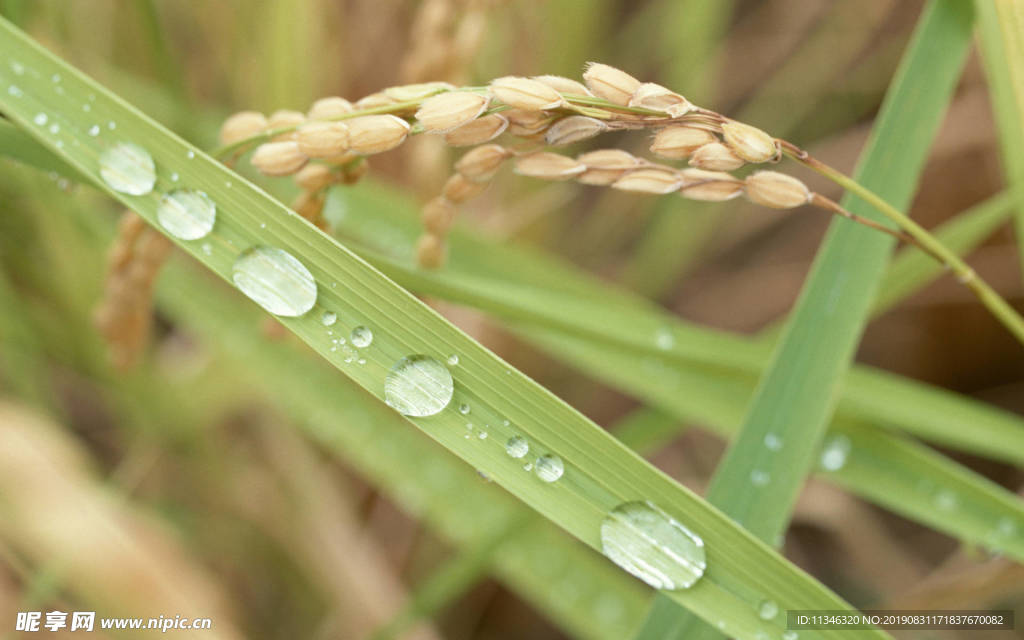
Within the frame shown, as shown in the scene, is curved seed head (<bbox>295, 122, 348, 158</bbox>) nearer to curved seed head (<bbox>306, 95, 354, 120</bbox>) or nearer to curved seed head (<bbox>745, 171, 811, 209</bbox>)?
curved seed head (<bbox>306, 95, 354, 120</bbox>)

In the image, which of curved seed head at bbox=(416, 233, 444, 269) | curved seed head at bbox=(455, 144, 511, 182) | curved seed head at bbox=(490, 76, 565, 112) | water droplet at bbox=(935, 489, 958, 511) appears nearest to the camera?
curved seed head at bbox=(490, 76, 565, 112)

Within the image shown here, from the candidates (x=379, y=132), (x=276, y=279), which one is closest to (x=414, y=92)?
(x=379, y=132)

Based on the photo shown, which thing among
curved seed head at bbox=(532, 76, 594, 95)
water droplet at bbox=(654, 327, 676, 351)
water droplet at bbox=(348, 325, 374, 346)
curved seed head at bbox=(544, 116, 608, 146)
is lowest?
water droplet at bbox=(348, 325, 374, 346)

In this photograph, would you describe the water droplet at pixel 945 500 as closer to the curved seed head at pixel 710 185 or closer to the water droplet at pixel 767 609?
the water droplet at pixel 767 609

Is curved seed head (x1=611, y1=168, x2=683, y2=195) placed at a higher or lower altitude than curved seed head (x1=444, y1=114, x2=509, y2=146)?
higher

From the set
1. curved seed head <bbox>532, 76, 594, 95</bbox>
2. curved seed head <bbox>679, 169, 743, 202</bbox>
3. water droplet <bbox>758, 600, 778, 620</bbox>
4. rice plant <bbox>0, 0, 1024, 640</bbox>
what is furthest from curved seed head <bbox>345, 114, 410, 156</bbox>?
water droplet <bbox>758, 600, 778, 620</bbox>

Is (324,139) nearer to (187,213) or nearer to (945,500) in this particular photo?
(187,213)

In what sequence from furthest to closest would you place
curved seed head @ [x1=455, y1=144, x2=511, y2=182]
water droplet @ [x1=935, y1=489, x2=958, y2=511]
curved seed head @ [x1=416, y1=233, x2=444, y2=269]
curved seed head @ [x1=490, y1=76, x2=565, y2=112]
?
water droplet @ [x1=935, y1=489, x2=958, y2=511], curved seed head @ [x1=416, y1=233, x2=444, y2=269], curved seed head @ [x1=455, y1=144, x2=511, y2=182], curved seed head @ [x1=490, y1=76, x2=565, y2=112]

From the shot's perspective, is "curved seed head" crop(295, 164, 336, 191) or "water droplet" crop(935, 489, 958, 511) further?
"water droplet" crop(935, 489, 958, 511)
